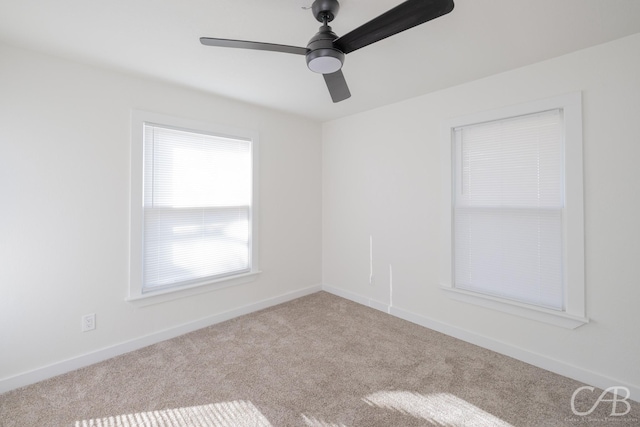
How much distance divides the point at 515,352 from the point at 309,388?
1750 millimetres

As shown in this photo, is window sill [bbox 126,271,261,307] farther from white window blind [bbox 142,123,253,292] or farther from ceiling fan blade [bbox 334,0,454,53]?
ceiling fan blade [bbox 334,0,454,53]

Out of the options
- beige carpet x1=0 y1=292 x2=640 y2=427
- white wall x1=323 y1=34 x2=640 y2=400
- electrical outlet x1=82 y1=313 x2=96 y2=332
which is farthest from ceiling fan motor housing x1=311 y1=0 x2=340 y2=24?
electrical outlet x1=82 y1=313 x2=96 y2=332

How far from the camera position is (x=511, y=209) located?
245 centimetres

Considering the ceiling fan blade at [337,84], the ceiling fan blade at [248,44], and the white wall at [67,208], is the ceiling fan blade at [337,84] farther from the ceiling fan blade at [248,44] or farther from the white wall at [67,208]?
the white wall at [67,208]

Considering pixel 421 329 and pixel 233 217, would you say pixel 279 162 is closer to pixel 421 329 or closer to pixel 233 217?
pixel 233 217

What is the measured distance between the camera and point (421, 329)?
2922 mm

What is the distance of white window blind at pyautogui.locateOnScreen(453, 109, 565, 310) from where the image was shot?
2.24 meters

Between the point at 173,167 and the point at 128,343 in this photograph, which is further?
the point at 173,167

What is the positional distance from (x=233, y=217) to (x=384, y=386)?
220 centimetres

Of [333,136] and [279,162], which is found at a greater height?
[333,136]

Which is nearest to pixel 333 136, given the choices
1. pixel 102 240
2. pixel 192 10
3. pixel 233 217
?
pixel 233 217

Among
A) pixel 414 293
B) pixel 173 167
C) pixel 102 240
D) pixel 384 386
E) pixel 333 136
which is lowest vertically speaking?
pixel 384 386

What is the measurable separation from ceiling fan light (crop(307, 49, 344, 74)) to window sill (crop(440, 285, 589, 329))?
2.29 meters

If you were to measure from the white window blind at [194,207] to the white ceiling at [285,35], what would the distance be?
0.63 meters
